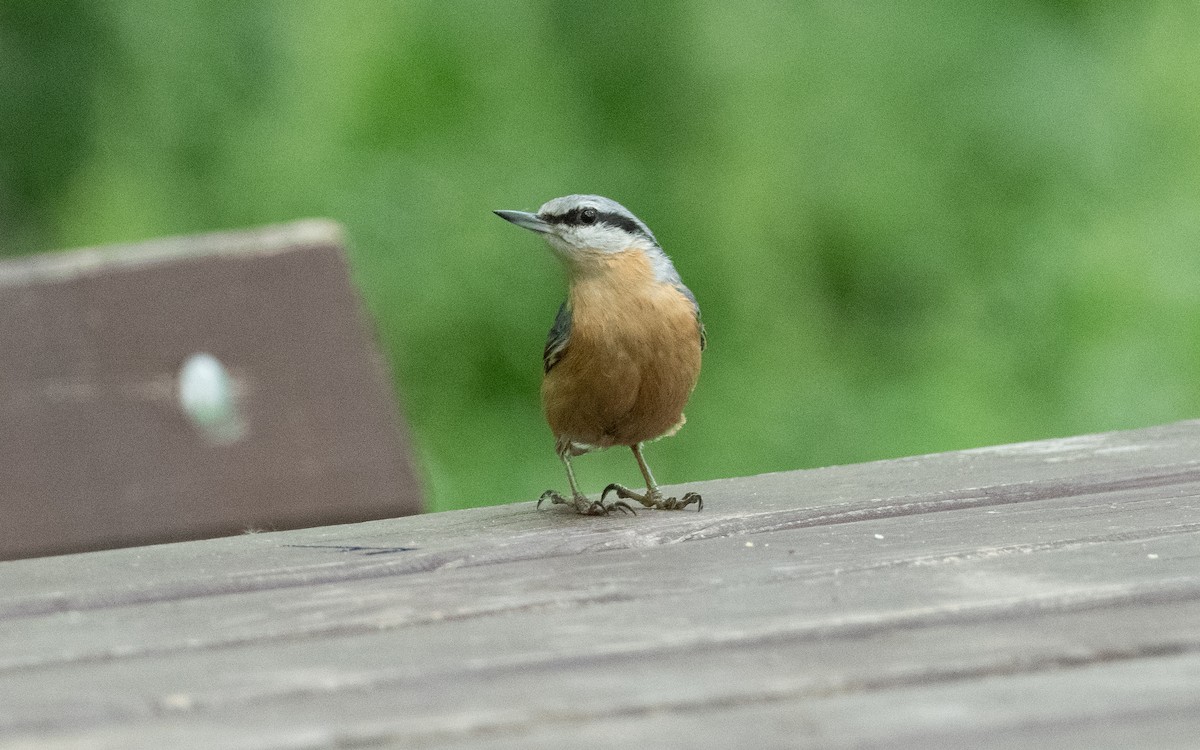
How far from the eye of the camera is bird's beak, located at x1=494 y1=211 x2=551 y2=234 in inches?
140

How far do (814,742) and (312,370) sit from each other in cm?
124

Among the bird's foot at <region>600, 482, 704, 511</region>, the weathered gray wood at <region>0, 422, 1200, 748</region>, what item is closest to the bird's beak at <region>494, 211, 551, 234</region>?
the bird's foot at <region>600, 482, 704, 511</region>

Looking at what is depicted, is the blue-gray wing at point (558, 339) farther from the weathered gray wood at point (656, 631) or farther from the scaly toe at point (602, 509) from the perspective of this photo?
the weathered gray wood at point (656, 631)

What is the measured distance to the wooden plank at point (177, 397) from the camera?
7.35 feet

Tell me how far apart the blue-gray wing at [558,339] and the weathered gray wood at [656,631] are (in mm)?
665

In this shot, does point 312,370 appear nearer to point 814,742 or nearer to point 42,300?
point 42,300

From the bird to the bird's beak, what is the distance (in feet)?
0.31

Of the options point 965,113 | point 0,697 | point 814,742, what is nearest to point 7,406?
point 0,697

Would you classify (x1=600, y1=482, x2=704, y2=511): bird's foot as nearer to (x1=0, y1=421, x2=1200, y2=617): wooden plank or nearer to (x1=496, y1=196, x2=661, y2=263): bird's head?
(x1=0, y1=421, x2=1200, y2=617): wooden plank

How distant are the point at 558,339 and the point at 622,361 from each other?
18 centimetres

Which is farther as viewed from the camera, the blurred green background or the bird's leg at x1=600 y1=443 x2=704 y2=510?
the blurred green background

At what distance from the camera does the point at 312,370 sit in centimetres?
230

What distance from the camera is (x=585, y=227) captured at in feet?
11.5

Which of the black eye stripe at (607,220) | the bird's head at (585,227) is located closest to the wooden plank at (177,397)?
the bird's head at (585,227)
